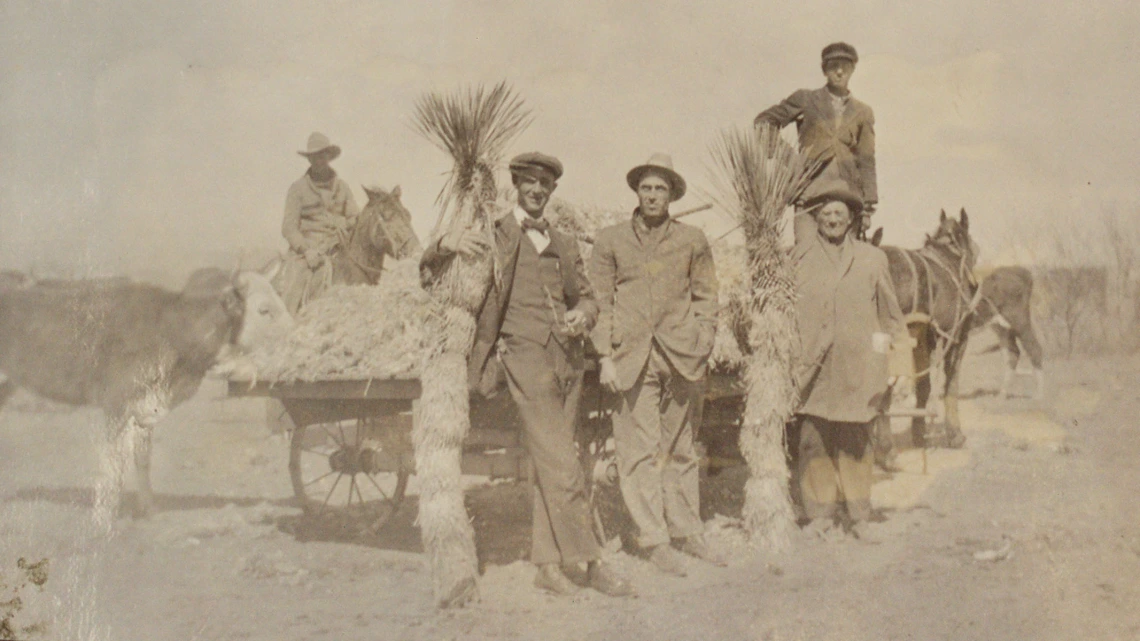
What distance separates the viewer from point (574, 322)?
186 inches

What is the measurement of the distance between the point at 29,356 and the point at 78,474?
103 centimetres

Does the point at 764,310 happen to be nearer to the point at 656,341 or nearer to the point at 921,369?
the point at 656,341

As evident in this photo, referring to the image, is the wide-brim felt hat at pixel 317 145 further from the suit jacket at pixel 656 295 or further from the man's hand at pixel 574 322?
the man's hand at pixel 574 322

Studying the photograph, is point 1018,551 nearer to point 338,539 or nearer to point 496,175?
point 496,175

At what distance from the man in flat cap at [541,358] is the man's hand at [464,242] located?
2 cm

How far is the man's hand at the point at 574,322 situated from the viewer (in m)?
4.73

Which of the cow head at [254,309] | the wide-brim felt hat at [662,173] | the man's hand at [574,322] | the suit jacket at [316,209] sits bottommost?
the man's hand at [574,322]

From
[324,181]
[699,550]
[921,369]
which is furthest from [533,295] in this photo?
[324,181]

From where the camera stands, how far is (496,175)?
4656mm

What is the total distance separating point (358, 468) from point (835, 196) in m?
3.82

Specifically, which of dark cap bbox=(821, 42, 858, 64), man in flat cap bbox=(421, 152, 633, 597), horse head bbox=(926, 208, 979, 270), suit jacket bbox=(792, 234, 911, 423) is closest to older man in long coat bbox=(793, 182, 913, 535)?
suit jacket bbox=(792, 234, 911, 423)

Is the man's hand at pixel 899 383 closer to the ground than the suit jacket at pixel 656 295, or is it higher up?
closer to the ground

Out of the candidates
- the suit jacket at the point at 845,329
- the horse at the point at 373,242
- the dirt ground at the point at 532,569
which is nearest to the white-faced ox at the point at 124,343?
the dirt ground at the point at 532,569

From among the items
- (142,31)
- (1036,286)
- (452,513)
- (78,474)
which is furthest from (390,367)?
(1036,286)
